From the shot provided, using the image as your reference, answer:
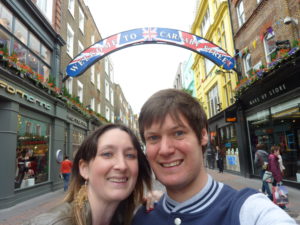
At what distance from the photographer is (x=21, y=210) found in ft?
25.2

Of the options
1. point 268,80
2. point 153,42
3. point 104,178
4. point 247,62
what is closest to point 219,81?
point 247,62

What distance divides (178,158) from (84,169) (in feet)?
4.02

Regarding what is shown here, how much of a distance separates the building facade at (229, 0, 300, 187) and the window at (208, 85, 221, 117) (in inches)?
215

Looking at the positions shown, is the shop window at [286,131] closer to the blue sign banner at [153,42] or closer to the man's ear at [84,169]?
the blue sign banner at [153,42]

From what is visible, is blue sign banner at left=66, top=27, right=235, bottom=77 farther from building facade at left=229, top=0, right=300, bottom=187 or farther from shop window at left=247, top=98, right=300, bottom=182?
shop window at left=247, top=98, right=300, bottom=182

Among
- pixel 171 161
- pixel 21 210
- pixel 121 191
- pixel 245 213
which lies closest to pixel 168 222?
pixel 171 161

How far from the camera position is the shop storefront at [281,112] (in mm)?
8844

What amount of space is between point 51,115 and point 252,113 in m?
10.6

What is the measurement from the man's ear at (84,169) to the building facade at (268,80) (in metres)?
8.01

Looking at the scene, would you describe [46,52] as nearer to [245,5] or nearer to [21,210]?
[21,210]

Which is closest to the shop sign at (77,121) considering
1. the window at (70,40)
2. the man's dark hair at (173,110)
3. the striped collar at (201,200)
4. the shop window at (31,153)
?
the shop window at (31,153)

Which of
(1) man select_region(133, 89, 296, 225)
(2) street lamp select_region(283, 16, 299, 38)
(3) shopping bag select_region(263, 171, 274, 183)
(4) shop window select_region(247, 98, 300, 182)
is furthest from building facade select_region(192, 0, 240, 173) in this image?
(1) man select_region(133, 89, 296, 225)

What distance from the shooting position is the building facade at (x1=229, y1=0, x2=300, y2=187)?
29.0 feet

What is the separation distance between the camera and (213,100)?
20609 mm
